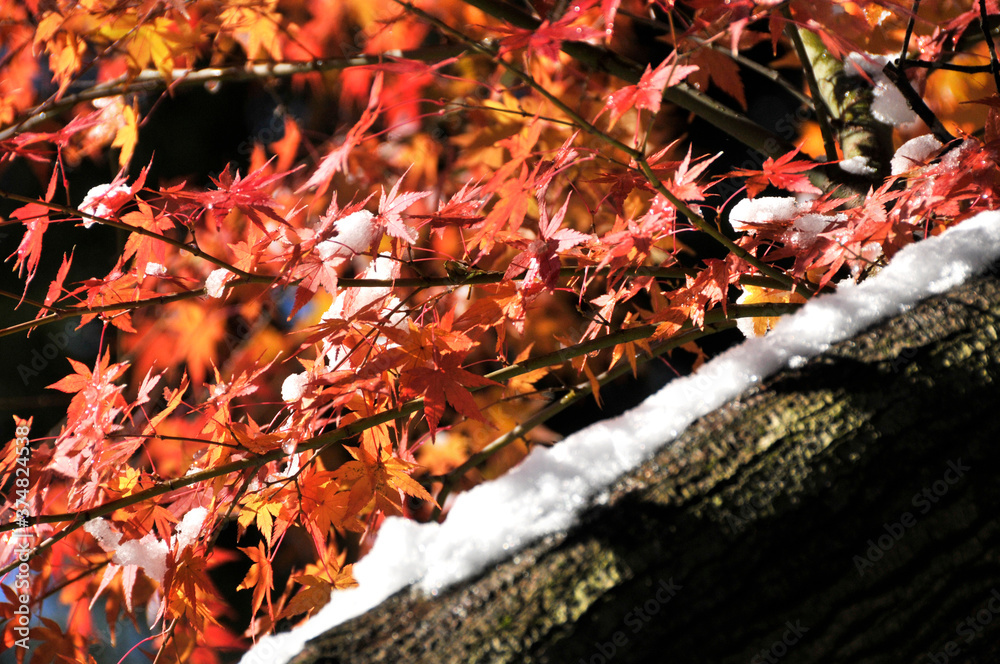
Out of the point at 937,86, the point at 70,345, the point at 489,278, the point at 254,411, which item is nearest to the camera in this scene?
the point at 489,278

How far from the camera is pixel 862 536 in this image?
2.02 ft

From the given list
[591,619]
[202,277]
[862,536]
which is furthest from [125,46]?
[862,536]

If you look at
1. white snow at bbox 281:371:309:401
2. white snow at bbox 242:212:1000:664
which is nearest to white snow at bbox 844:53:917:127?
white snow at bbox 242:212:1000:664

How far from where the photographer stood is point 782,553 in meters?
0.60

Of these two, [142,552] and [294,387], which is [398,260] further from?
[142,552]

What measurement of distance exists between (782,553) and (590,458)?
0.64 ft

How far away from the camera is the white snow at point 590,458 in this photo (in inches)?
24.8

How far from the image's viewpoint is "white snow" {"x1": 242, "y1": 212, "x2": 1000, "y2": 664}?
0.63 metres

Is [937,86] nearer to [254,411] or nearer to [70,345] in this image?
[254,411]

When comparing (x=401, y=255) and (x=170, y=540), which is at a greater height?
(x=401, y=255)

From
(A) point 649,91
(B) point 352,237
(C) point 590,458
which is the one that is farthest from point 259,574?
(A) point 649,91

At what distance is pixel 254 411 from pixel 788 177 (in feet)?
7.13

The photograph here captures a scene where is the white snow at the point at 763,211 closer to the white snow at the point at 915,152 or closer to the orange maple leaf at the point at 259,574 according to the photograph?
the white snow at the point at 915,152

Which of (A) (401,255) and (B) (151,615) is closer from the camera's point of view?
(A) (401,255)
